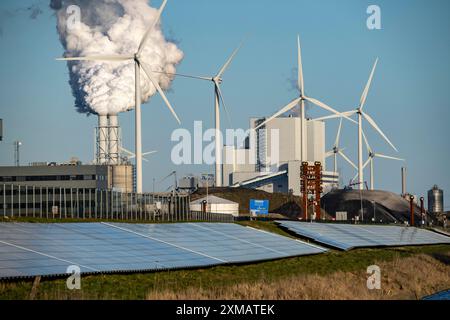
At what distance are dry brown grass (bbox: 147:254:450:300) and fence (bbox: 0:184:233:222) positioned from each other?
118 feet

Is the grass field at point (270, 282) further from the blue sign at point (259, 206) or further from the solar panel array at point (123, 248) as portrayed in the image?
the blue sign at point (259, 206)

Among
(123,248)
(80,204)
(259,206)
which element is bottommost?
(259,206)

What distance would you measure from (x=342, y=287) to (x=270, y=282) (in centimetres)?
487

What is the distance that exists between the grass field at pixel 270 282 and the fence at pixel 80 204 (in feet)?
100

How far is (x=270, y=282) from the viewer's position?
5653 centimetres

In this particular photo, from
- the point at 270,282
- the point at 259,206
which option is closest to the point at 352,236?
the point at 270,282

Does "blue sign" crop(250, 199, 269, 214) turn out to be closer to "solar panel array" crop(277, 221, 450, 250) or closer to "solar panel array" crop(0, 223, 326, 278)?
"solar panel array" crop(277, 221, 450, 250)

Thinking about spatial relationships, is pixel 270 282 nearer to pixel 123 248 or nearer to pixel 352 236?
pixel 123 248

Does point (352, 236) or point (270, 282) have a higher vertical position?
point (270, 282)

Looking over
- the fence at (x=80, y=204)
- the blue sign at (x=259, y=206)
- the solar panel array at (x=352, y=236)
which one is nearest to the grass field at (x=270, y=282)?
the solar panel array at (x=352, y=236)

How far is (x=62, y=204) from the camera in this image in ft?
338

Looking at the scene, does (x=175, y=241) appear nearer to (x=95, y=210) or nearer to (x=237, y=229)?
(x=237, y=229)

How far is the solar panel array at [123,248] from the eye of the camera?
51594 millimetres
